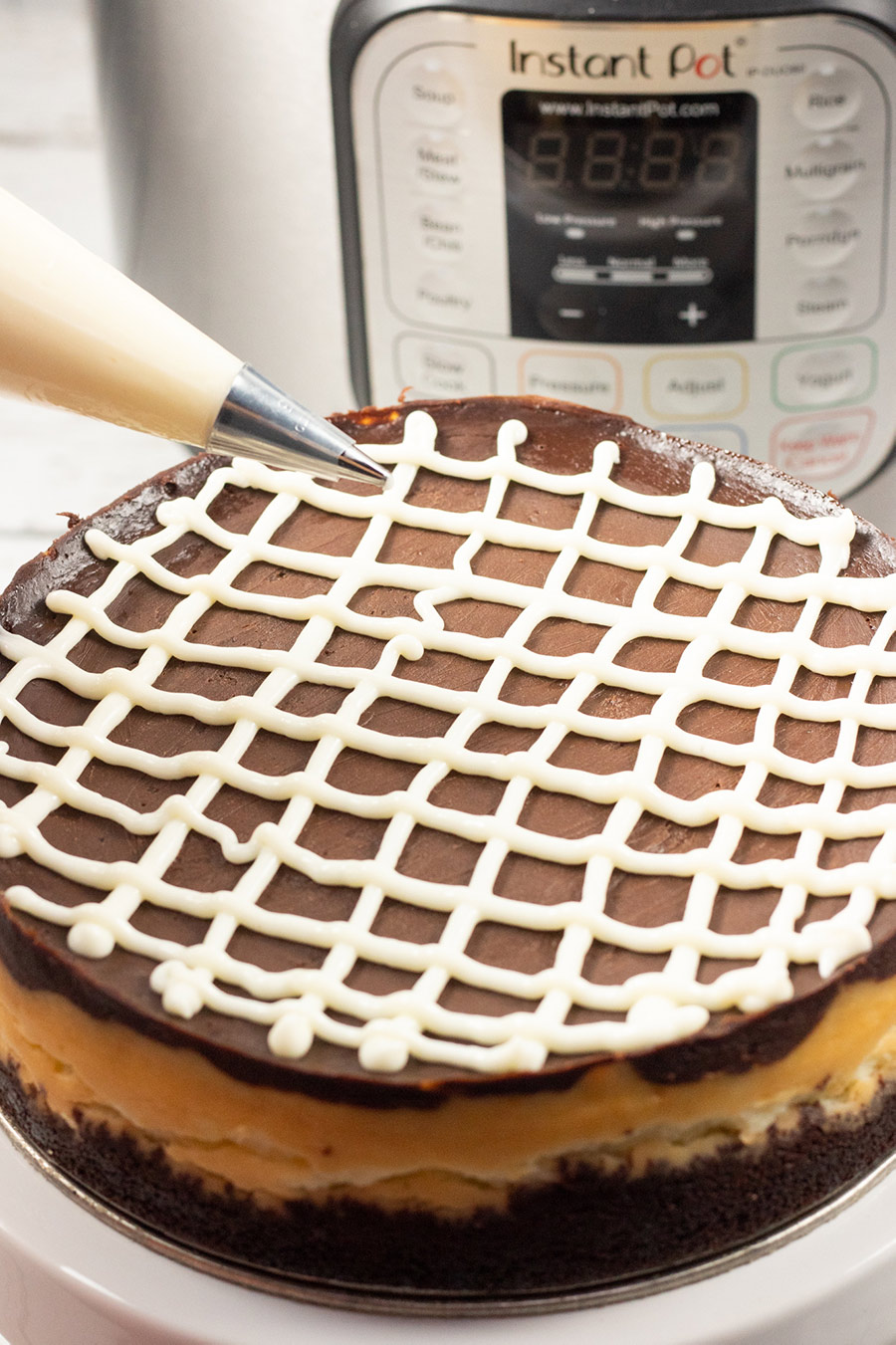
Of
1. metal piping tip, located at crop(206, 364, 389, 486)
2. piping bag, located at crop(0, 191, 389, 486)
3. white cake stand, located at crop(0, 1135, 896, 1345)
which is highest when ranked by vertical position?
piping bag, located at crop(0, 191, 389, 486)

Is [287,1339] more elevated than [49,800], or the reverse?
[49,800]

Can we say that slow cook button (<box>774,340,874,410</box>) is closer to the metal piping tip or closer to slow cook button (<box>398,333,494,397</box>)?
slow cook button (<box>398,333,494,397</box>)

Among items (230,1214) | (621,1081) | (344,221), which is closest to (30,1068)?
(230,1214)

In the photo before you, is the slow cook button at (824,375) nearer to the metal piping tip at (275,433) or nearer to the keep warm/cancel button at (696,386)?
the keep warm/cancel button at (696,386)

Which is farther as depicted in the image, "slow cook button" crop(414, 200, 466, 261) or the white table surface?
the white table surface

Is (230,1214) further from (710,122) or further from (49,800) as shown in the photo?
(710,122)

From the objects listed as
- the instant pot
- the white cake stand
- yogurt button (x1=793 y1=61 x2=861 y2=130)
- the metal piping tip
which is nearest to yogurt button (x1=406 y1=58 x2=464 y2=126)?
the instant pot
